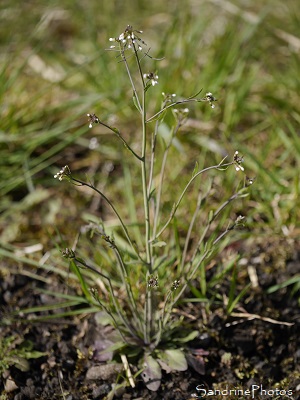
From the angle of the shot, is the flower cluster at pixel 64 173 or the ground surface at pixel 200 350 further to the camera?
the ground surface at pixel 200 350

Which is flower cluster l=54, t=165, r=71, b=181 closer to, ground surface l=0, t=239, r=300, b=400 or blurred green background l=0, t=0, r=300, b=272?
ground surface l=0, t=239, r=300, b=400

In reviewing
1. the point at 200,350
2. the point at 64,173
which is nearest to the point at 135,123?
the point at 200,350

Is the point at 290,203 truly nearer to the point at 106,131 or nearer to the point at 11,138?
the point at 106,131

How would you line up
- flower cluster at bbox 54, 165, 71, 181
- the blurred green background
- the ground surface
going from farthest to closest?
the blurred green background, the ground surface, flower cluster at bbox 54, 165, 71, 181

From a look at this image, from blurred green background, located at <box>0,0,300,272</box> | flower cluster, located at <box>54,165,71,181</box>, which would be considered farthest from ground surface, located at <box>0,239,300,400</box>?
flower cluster, located at <box>54,165,71,181</box>

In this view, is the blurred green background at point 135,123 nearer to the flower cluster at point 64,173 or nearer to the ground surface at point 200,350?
the ground surface at point 200,350

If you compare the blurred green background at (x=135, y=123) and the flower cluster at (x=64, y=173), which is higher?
the blurred green background at (x=135, y=123)

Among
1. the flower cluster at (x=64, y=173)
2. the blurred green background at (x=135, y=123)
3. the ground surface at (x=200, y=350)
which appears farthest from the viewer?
the blurred green background at (x=135, y=123)

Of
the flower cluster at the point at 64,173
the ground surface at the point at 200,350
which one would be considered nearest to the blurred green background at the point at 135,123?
the ground surface at the point at 200,350

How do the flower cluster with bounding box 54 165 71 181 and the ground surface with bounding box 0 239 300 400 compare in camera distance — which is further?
the ground surface with bounding box 0 239 300 400
